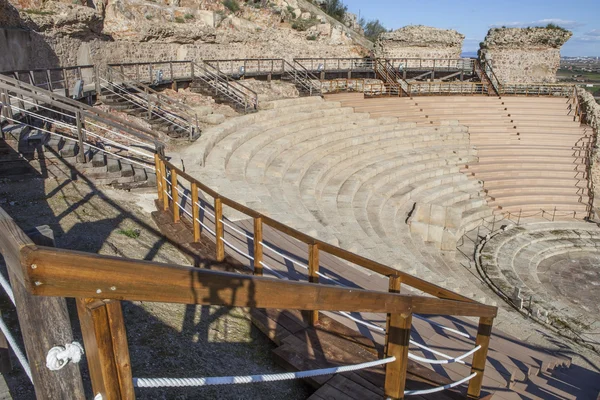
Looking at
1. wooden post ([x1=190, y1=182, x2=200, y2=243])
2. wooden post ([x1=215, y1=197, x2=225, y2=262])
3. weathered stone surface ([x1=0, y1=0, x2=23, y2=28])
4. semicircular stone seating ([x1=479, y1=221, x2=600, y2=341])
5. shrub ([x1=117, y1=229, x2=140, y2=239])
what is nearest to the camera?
wooden post ([x1=215, y1=197, x2=225, y2=262])

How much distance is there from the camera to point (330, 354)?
11.7ft

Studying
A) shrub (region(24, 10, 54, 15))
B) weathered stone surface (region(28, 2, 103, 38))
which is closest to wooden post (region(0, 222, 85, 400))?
weathered stone surface (region(28, 2, 103, 38))

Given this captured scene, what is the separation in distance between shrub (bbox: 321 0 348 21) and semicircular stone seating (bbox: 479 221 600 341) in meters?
30.7

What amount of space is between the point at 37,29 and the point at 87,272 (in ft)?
51.7

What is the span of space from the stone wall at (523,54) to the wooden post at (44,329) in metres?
29.9

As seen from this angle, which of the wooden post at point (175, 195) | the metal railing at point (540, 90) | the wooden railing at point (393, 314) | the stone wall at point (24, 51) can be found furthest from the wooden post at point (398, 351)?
the metal railing at point (540, 90)

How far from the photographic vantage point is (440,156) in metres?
16.7

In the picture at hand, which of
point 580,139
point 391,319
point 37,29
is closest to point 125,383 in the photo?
point 391,319

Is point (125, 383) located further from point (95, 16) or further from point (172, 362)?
point (95, 16)

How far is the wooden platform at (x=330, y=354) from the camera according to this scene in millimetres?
3184

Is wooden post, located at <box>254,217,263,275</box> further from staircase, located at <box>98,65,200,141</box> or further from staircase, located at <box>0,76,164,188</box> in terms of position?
staircase, located at <box>98,65,200,141</box>

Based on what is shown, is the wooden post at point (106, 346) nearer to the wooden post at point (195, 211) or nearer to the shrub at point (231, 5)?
the wooden post at point (195, 211)

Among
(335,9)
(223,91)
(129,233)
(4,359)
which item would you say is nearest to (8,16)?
(223,91)

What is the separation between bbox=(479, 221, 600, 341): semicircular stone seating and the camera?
10.4 m
